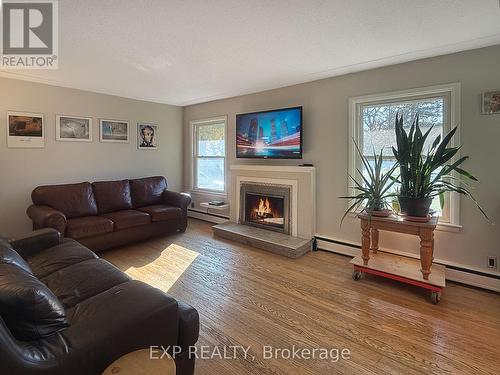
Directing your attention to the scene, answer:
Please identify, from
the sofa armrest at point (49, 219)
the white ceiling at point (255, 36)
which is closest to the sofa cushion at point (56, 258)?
the sofa armrest at point (49, 219)

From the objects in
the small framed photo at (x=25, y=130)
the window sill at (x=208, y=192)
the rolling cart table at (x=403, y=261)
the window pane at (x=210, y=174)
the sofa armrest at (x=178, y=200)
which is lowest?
the rolling cart table at (x=403, y=261)

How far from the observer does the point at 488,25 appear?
2217mm

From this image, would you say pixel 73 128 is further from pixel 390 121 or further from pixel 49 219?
pixel 390 121

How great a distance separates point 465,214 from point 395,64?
5.85ft

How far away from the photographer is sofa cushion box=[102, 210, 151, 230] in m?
3.70

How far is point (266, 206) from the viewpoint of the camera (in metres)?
4.27

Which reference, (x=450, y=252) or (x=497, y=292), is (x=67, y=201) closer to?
(x=450, y=252)

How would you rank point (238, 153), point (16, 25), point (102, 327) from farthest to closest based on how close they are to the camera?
point (238, 153) < point (16, 25) < point (102, 327)

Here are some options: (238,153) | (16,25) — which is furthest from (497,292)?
(16,25)

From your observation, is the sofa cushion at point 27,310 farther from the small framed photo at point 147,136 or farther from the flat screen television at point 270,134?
the small framed photo at point 147,136

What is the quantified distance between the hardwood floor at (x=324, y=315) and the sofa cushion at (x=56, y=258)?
76cm

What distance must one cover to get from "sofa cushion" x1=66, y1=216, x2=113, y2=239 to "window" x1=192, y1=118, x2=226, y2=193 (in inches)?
83.8

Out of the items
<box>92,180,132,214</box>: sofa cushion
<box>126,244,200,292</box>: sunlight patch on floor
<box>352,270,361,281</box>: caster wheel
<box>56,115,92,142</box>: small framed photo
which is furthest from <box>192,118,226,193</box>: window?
<box>352,270,361,281</box>: caster wheel

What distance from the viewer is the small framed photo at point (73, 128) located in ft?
13.4
